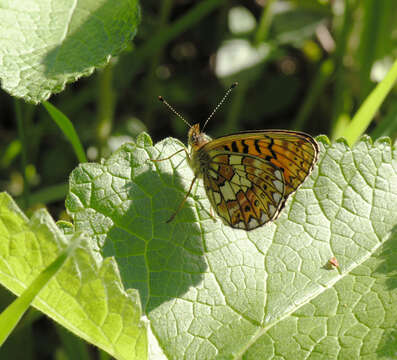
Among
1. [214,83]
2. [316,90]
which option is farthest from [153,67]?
[316,90]

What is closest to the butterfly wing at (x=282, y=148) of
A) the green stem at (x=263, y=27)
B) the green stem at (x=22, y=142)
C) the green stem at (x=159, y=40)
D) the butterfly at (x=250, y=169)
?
the butterfly at (x=250, y=169)

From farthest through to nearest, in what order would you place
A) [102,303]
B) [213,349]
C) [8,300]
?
[8,300] → [213,349] → [102,303]

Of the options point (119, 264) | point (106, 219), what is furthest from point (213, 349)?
point (106, 219)

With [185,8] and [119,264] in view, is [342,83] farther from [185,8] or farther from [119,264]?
[119,264]

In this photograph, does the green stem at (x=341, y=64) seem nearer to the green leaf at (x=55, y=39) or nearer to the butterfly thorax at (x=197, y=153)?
the butterfly thorax at (x=197, y=153)

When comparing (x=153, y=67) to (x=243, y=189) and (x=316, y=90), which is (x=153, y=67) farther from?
(x=243, y=189)
